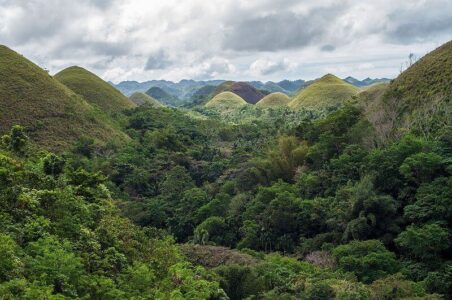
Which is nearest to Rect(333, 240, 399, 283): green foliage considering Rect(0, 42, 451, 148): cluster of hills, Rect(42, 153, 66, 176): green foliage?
Rect(0, 42, 451, 148): cluster of hills

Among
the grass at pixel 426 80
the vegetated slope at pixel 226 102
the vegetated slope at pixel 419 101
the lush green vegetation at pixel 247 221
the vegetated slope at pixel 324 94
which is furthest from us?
the vegetated slope at pixel 226 102

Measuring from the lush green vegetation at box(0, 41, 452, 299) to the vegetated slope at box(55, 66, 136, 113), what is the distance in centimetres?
4417

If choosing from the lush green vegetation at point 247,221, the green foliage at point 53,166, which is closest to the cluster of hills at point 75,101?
the lush green vegetation at point 247,221

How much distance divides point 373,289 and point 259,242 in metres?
14.5

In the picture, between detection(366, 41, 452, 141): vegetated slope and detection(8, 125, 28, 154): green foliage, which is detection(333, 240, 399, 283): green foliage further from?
detection(8, 125, 28, 154): green foliage

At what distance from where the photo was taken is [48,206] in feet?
66.7

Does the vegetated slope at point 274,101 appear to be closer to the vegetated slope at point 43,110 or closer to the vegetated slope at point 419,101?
the vegetated slope at point 43,110

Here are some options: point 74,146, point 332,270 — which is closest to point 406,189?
Answer: point 332,270

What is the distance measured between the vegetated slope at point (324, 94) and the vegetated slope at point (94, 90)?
Answer: 48977 mm

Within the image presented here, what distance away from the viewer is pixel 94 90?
10038 cm

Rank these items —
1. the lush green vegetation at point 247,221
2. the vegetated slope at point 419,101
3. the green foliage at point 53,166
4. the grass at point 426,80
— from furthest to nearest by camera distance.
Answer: the grass at point 426,80, the vegetated slope at point 419,101, the green foliage at point 53,166, the lush green vegetation at point 247,221

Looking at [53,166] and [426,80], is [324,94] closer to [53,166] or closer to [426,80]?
[426,80]

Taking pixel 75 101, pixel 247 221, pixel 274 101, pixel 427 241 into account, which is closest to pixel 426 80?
pixel 247 221

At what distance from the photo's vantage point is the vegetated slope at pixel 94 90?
9519 centimetres
